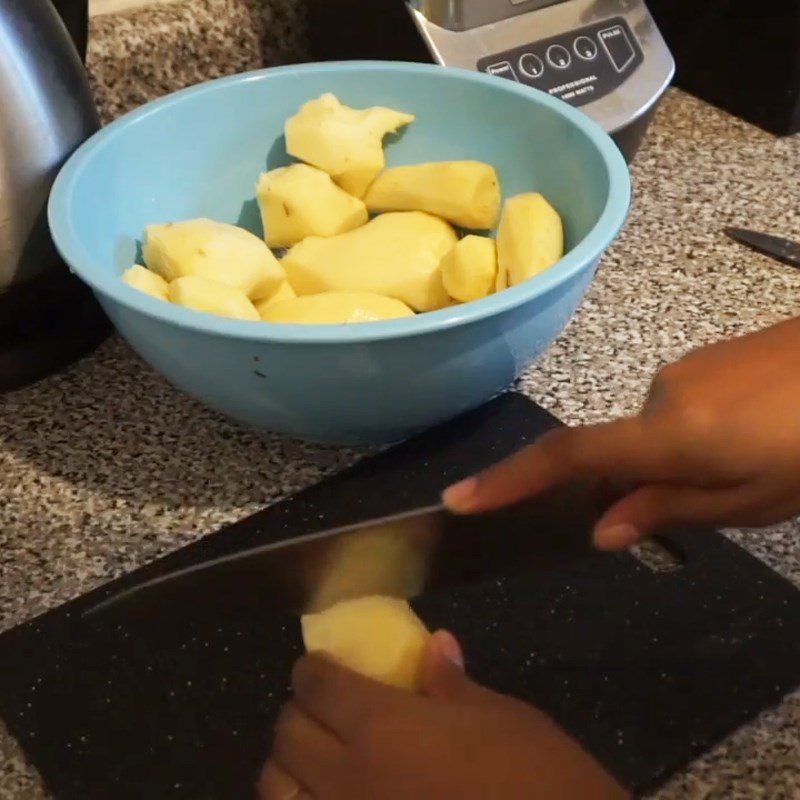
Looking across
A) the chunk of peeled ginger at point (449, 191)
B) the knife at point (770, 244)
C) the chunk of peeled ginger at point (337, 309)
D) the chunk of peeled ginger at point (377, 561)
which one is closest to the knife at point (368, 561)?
the chunk of peeled ginger at point (377, 561)

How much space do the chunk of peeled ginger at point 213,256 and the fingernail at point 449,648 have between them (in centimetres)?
24

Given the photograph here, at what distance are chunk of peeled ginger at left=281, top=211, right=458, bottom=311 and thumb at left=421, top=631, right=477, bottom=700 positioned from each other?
8.9 inches

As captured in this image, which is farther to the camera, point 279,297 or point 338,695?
point 279,297

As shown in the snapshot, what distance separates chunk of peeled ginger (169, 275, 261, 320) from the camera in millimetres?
541

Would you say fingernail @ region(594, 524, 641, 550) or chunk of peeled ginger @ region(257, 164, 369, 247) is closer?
fingernail @ region(594, 524, 641, 550)

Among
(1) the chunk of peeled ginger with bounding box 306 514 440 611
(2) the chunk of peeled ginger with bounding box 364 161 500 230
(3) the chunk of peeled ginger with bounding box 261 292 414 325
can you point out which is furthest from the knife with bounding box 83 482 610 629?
(2) the chunk of peeled ginger with bounding box 364 161 500 230

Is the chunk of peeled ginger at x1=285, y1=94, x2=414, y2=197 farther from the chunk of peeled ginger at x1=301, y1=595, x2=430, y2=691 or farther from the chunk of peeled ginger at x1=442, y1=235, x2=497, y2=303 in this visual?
the chunk of peeled ginger at x1=301, y1=595, x2=430, y2=691

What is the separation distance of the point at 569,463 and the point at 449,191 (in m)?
0.26

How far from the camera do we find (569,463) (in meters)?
0.44

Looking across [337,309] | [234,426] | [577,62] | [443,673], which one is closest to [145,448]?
[234,426]

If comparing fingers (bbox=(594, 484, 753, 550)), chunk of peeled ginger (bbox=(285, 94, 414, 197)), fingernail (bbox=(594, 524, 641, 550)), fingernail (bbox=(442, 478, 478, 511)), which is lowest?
fingernail (bbox=(594, 524, 641, 550))

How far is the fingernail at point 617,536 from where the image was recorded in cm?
45

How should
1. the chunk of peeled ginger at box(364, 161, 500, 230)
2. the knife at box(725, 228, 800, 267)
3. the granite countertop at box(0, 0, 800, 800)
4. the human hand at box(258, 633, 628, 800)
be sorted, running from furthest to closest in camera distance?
the knife at box(725, 228, 800, 267)
the chunk of peeled ginger at box(364, 161, 500, 230)
the granite countertop at box(0, 0, 800, 800)
the human hand at box(258, 633, 628, 800)

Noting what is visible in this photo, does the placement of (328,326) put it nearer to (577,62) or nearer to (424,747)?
(424,747)
